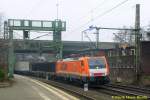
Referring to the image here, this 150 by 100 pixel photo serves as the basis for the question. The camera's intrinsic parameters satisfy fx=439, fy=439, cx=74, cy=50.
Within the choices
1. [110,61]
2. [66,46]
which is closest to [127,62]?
[110,61]

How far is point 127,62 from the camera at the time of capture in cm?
5600

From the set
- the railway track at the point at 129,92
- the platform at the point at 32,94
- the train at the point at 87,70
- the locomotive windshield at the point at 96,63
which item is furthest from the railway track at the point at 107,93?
the locomotive windshield at the point at 96,63

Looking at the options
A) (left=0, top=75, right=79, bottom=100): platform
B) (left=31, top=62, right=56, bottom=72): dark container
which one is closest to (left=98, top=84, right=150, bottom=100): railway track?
(left=0, top=75, right=79, bottom=100): platform

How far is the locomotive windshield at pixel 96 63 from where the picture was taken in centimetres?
3691

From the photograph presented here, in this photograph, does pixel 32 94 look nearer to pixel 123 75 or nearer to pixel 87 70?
pixel 87 70

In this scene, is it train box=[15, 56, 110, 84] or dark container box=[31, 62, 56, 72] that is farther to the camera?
dark container box=[31, 62, 56, 72]

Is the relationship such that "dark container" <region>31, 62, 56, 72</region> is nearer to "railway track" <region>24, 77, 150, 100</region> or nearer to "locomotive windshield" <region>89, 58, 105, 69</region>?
"locomotive windshield" <region>89, 58, 105, 69</region>

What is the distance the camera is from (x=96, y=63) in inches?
1469

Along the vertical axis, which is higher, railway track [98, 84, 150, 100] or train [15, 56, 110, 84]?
train [15, 56, 110, 84]

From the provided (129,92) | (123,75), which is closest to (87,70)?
(129,92)

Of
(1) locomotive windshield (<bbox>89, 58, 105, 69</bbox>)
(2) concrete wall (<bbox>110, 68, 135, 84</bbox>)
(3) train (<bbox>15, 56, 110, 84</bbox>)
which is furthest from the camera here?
(2) concrete wall (<bbox>110, 68, 135, 84</bbox>)

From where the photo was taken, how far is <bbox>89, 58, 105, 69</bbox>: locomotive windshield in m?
36.9

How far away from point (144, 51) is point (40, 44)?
34.5 metres

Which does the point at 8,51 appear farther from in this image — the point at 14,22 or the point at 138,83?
the point at 138,83
